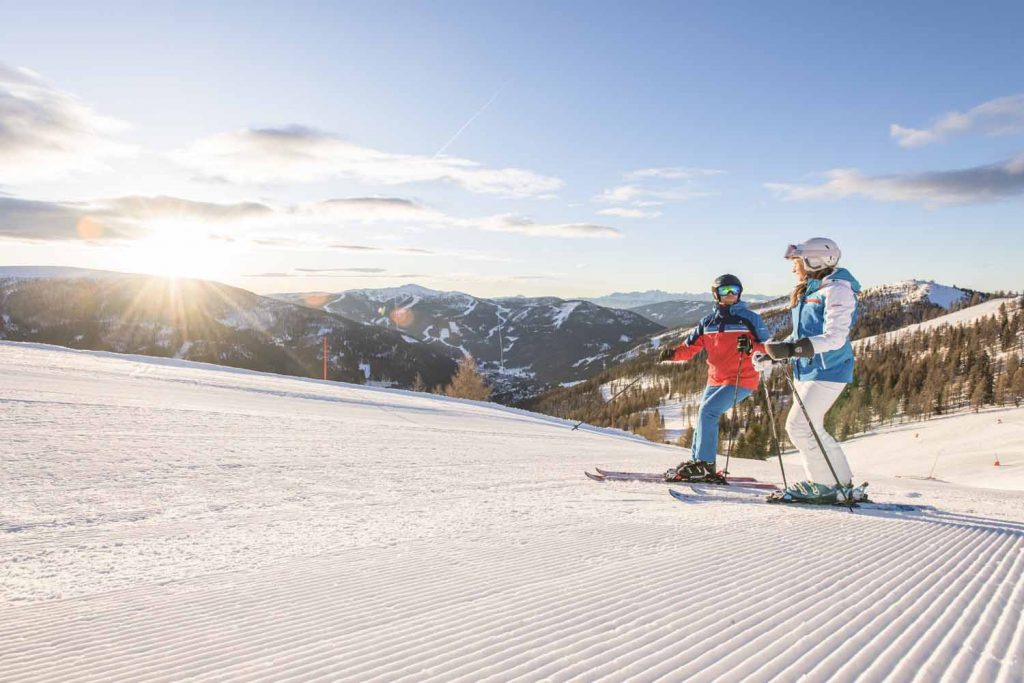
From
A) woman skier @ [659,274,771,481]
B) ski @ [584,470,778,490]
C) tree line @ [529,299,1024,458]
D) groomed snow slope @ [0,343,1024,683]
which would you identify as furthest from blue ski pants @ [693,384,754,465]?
tree line @ [529,299,1024,458]

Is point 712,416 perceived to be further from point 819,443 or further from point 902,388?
point 902,388

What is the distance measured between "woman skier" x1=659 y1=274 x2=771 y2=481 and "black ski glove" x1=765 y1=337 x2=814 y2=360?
1.70 metres

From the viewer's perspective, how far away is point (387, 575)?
353 centimetres

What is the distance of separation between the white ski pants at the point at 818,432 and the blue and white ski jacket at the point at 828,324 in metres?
0.10

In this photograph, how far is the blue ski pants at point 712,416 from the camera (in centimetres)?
704

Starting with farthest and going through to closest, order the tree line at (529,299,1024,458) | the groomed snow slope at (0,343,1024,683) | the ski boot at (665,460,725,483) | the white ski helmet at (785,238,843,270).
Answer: the tree line at (529,299,1024,458) → the ski boot at (665,460,725,483) → the white ski helmet at (785,238,843,270) → the groomed snow slope at (0,343,1024,683)

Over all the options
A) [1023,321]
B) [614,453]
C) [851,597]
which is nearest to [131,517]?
[851,597]

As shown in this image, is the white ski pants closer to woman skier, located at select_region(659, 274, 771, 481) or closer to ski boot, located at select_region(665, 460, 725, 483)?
woman skier, located at select_region(659, 274, 771, 481)

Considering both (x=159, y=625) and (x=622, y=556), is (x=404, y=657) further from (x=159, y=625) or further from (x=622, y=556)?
(x=622, y=556)

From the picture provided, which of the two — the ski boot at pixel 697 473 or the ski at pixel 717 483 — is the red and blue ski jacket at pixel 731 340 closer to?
the ski boot at pixel 697 473

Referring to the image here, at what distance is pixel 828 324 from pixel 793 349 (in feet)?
1.33

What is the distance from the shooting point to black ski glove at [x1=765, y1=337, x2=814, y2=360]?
203 inches

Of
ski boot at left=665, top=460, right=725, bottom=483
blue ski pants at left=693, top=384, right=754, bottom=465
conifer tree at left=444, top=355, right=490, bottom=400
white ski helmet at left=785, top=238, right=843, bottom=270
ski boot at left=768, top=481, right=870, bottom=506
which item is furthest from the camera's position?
conifer tree at left=444, top=355, right=490, bottom=400

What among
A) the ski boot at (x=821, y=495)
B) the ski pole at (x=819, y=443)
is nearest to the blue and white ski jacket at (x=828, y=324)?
the ski pole at (x=819, y=443)
